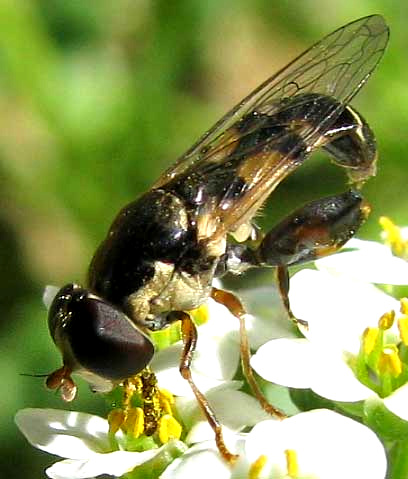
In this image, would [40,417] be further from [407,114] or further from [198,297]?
[407,114]

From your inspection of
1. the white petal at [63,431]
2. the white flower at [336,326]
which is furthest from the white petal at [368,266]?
the white petal at [63,431]

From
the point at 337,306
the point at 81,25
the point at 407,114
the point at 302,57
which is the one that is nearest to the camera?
the point at 337,306

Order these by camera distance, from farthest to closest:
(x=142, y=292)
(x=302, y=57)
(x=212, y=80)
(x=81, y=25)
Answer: (x=212, y=80) < (x=81, y=25) < (x=302, y=57) < (x=142, y=292)

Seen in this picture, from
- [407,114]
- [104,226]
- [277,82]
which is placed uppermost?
[277,82]

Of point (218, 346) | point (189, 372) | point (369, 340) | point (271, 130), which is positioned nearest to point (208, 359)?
point (218, 346)

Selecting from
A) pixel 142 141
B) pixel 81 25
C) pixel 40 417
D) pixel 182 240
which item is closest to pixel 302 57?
pixel 182 240

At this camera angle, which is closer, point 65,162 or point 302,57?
point 302,57

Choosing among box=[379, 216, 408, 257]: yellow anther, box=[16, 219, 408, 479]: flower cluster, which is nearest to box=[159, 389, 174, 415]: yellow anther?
box=[16, 219, 408, 479]: flower cluster
